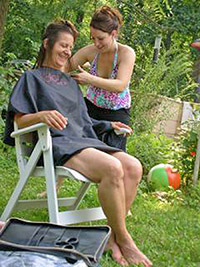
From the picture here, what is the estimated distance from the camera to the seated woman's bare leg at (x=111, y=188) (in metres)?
2.74

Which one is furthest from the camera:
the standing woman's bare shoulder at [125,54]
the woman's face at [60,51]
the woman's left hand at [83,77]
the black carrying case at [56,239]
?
the standing woman's bare shoulder at [125,54]

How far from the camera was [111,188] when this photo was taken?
108 inches

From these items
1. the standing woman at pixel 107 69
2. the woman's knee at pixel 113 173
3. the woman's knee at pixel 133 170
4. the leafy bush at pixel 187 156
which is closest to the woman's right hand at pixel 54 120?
the woman's knee at pixel 113 173

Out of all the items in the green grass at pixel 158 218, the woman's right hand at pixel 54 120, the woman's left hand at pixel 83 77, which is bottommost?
the green grass at pixel 158 218

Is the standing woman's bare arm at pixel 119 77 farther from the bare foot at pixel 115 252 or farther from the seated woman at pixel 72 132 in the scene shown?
the bare foot at pixel 115 252

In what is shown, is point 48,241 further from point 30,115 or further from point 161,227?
point 161,227

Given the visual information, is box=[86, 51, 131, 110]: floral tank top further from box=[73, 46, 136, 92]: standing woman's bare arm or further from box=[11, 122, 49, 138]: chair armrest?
box=[11, 122, 49, 138]: chair armrest

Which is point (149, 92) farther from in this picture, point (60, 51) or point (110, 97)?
point (60, 51)

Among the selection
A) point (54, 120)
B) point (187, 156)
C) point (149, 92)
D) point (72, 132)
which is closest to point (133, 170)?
point (72, 132)

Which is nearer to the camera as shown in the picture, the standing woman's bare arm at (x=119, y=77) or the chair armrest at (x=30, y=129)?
the chair armrest at (x=30, y=129)

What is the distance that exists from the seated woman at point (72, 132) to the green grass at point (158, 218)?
213mm

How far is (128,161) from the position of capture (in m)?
3.01

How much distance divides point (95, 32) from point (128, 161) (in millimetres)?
915

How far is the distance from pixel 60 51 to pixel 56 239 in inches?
52.2
